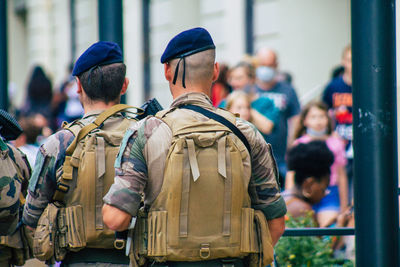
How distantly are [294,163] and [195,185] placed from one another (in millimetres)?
2774

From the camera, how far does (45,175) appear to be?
168 inches

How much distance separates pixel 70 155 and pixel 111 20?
154 centimetres

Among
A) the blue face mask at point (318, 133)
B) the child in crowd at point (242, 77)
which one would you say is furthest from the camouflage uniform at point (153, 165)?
the child in crowd at point (242, 77)

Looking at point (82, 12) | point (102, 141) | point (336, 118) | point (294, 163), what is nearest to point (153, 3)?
point (82, 12)

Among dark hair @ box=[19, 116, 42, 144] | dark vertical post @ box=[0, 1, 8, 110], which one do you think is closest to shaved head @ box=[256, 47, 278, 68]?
dark hair @ box=[19, 116, 42, 144]

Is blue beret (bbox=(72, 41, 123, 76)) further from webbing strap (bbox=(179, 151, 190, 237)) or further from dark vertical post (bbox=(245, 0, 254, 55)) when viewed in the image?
dark vertical post (bbox=(245, 0, 254, 55))

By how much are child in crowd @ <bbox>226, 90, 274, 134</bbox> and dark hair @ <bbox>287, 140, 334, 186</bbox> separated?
6.57 feet

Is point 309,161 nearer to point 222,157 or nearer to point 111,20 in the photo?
point 111,20

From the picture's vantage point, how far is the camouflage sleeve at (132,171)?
11.8ft

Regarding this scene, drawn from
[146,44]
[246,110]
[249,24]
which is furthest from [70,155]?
[146,44]

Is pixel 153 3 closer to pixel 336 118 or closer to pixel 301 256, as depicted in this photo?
pixel 336 118

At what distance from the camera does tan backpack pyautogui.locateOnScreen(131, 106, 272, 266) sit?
3588 mm

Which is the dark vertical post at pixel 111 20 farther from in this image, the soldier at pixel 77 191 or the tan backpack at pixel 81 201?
the tan backpack at pixel 81 201

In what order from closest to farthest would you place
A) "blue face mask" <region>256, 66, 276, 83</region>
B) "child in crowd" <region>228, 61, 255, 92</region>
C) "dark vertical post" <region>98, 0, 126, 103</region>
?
"dark vertical post" <region>98, 0, 126, 103</region> < "child in crowd" <region>228, 61, 255, 92</region> < "blue face mask" <region>256, 66, 276, 83</region>
